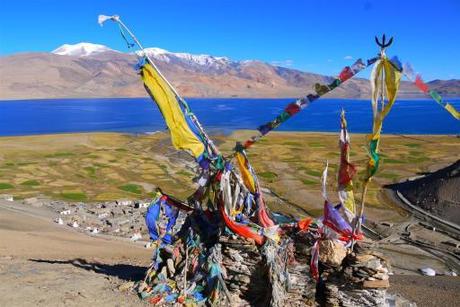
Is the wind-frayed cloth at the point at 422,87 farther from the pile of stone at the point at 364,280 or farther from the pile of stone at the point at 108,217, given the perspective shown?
the pile of stone at the point at 108,217

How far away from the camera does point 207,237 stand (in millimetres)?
16391

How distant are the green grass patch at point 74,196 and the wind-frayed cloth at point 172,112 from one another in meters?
36.6

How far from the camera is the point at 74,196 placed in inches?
2056

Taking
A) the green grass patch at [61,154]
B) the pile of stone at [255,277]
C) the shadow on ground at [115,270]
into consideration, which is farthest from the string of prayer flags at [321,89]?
the green grass patch at [61,154]

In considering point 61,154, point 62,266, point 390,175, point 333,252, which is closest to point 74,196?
point 61,154

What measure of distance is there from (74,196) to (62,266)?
33986 millimetres

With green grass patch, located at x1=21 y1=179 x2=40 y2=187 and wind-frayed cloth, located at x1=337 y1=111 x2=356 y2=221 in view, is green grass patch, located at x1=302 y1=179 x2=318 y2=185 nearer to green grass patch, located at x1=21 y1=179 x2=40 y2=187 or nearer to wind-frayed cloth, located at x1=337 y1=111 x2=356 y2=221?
green grass patch, located at x1=21 y1=179 x2=40 y2=187

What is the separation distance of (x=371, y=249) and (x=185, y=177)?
49598mm

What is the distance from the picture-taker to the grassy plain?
180ft

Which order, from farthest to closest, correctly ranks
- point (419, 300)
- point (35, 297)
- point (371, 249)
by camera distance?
point (419, 300) → point (35, 297) → point (371, 249)

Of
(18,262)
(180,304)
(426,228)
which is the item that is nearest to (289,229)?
(180,304)

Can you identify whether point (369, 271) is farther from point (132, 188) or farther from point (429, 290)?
point (132, 188)

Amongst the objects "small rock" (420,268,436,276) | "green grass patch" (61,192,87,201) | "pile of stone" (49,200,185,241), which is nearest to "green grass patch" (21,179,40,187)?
"green grass patch" (61,192,87,201)

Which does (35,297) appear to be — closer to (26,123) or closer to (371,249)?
(371,249)
